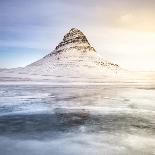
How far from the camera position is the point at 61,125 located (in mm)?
10789

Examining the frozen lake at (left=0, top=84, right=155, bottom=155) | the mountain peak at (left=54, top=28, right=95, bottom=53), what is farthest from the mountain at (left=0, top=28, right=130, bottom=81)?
the frozen lake at (left=0, top=84, right=155, bottom=155)

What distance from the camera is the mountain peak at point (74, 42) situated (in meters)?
154

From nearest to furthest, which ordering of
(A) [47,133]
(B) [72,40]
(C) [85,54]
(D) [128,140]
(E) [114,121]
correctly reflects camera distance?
(D) [128,140]
(A) [47,133]
(E) [114,121]
(C) [85,54]
(B) [72,40]

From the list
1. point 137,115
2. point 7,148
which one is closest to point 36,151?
point 7,148

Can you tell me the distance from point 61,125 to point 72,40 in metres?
151

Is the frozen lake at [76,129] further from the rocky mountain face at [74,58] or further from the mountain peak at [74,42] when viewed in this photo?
the mountain peak at [74,42]

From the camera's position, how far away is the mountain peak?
506 feet

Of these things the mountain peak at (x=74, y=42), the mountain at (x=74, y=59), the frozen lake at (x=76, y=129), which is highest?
the mountain peak at (x=74, y=42)

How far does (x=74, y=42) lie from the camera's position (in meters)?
158

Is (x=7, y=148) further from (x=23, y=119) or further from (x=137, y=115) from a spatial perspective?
(x=137, y=115)

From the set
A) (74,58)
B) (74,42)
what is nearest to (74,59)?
(74,58)

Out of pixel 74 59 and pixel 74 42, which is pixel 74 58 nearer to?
pixel 74 59

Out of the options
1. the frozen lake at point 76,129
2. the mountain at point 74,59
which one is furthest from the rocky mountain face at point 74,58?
the frozen lake at point 76,129

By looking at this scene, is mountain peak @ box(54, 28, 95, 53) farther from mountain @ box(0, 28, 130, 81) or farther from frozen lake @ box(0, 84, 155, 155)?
frozen lake @ box(0, 84, 155, 155)
